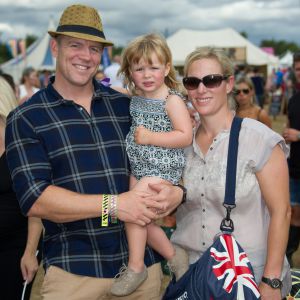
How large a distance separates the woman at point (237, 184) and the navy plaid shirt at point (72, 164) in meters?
0.44

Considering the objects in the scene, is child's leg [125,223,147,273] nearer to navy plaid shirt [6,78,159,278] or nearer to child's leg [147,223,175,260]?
navy plaid shirt [6,78,159,278]

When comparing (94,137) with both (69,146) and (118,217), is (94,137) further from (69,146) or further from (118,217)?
(118,217)

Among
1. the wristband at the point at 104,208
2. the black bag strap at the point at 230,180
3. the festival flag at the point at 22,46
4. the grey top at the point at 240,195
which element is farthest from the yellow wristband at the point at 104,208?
the festival flag at the point at 22,46

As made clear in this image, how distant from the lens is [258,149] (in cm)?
243

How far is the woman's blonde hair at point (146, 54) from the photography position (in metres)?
2.84

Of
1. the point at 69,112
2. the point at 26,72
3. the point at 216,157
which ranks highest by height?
the point at 69,112

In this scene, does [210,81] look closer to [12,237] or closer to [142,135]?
[142,135]

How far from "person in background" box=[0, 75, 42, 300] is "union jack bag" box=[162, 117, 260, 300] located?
1106 mm

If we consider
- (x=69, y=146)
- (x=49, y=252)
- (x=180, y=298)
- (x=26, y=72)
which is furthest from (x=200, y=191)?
(x=26, y=72)

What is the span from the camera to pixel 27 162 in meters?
2.39

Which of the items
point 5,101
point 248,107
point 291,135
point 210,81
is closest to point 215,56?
point 210,81

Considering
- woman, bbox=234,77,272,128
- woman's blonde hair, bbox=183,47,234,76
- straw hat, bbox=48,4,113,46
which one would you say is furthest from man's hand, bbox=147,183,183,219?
woman, bbox=234,77,272,128

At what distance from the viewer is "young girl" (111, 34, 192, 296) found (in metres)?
2.64

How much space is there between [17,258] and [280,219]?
1.82 meters
